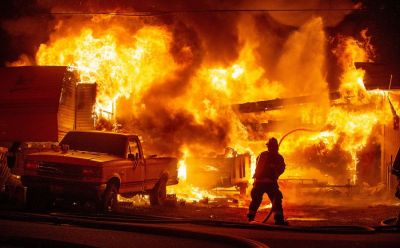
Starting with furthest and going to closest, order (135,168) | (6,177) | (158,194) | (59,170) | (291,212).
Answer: (158,194), (291,212), (6,177), (135,168), (59,170)

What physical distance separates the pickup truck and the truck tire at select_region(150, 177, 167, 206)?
3.82 ft

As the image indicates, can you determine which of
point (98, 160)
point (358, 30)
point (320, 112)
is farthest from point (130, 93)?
point (358, 30)

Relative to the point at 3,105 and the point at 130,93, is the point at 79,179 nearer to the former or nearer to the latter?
the point at 3,105

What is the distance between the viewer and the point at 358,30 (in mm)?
26062

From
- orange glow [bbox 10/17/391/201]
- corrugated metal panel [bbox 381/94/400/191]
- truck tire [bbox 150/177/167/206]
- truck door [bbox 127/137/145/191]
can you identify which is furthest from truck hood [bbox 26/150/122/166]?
corrugated metal panel [bbox 381/94/400/191]

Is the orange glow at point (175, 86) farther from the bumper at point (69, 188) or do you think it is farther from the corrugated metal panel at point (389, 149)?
the bumper at point (69, 188)

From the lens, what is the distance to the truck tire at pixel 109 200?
11.9 m

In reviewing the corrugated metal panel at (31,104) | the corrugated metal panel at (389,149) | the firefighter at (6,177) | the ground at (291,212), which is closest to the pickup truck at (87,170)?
the ground at (291,212)

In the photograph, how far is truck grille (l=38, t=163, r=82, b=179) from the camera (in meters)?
11.7

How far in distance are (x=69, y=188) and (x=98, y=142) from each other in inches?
67.2

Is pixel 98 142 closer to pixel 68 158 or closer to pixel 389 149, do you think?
pixel 68 158

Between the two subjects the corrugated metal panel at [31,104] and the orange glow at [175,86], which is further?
the orange glow at [175,86]

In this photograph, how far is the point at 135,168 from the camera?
13312 mm

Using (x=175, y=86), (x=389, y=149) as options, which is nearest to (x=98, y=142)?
(x=175, y=86)
